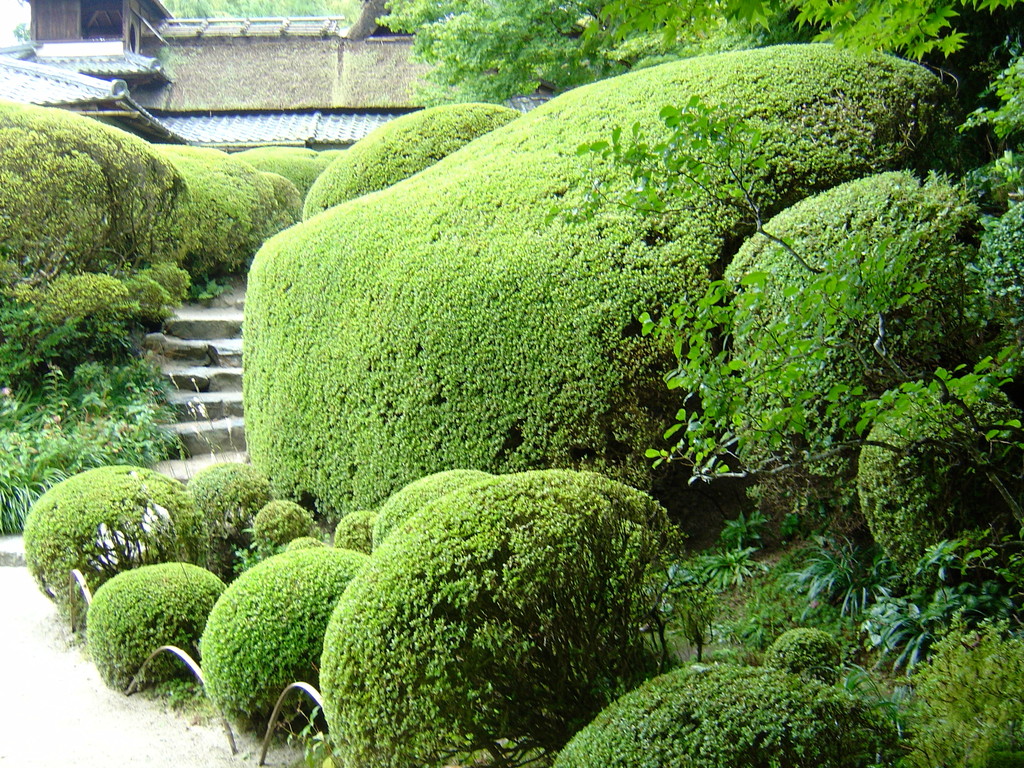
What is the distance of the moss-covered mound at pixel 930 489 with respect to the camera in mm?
3174

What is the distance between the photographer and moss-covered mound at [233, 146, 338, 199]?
15.4 m

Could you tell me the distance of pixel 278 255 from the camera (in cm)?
703

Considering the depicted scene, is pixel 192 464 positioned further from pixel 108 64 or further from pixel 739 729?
pixel 108 64

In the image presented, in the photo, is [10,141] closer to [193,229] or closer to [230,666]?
[193,229]

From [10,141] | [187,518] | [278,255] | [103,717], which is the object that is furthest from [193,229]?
[103,717]

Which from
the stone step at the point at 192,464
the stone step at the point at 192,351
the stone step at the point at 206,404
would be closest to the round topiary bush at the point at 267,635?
the stone step at the point at 192,464

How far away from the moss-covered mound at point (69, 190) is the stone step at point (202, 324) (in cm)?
112

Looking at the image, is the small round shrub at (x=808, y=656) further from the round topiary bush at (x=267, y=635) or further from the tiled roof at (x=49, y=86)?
the tiled roof at (x=49, y=86)

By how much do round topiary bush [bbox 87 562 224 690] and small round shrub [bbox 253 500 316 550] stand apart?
0.80m

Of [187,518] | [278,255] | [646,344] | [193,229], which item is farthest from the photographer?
[193,229]

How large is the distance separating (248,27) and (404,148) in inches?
697

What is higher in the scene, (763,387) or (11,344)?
(763,387)

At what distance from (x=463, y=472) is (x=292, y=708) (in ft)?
4.59

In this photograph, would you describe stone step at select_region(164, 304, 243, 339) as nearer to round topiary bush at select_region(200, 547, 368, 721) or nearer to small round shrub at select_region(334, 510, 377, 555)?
small round shrub at select_region(334, 510, 377, 555)
